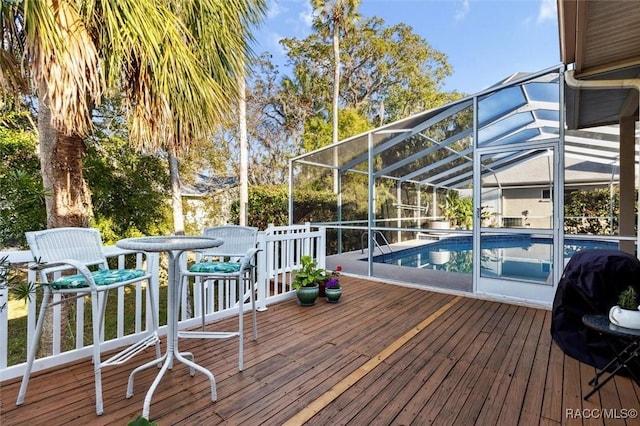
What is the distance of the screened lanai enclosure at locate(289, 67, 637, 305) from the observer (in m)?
4.00

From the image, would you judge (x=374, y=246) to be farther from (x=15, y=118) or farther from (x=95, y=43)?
(x=15, y=118)

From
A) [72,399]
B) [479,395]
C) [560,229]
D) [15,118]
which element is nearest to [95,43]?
[72,399]

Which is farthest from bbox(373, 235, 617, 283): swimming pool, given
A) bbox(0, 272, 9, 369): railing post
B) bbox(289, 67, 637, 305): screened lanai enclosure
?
bbox(0, 272, 9, 369): railing post

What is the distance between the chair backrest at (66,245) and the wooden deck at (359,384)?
845mm

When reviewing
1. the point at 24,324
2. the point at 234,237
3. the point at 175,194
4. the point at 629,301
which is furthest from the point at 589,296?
the point at 24,324

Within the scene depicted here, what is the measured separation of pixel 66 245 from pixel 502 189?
16.6ft

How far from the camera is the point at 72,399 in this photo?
77.0 inches

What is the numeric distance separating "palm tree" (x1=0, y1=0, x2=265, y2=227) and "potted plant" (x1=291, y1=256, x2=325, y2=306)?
2.02 meters

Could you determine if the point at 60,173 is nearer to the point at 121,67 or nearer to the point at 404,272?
the point at 121,67

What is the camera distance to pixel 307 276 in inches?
159

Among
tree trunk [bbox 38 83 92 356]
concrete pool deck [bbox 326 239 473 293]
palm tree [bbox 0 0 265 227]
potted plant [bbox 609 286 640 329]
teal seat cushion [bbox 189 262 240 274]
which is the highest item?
palm tree [bbox 0 0 265 227]

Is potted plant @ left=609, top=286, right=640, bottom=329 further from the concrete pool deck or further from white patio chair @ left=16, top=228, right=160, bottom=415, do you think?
white patio chair @ left=16, top=228, right=160, bottom=415

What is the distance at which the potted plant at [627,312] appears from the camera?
6.46 feet

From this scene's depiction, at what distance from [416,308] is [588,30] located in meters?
3.11
